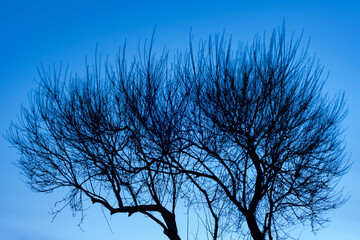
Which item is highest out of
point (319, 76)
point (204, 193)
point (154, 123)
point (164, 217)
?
point (319, 76)

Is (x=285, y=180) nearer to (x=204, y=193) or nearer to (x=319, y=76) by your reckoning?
(x=204, y=193)

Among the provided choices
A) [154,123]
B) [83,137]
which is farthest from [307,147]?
[83,137]

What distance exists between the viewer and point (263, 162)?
6.68 meters

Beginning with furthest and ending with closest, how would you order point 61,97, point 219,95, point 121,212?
point 61,97, point 121,212, point 219,95

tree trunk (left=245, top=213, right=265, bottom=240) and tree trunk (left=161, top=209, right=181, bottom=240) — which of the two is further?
tree trunk (left=161, top=209, right=181, bottom=240)

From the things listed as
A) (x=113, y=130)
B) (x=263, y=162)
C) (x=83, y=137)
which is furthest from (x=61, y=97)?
(x=263, y=162)

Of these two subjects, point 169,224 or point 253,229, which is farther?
point 169,224

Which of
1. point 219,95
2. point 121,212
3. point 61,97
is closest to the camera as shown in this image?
point 219,95

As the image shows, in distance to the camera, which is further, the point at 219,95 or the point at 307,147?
the point at 307,147

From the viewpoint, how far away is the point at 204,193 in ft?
22.7

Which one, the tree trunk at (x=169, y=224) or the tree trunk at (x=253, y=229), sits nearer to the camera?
the tree trunk at (x=253, y=229)

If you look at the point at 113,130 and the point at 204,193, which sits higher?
the point at 113,130

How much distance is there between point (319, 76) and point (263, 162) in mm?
1968

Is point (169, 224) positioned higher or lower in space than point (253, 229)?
higher
